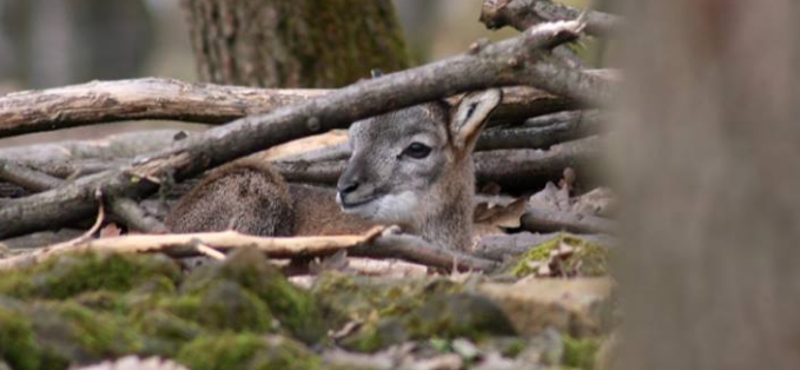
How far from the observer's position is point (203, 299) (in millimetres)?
5031

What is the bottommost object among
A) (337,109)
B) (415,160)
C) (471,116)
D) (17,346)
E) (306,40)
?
(17,346)

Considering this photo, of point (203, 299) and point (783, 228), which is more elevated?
point (783, 228)

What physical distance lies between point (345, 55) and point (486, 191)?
2.73 meters

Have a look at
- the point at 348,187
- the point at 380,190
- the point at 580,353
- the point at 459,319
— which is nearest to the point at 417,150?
the point at 380,190

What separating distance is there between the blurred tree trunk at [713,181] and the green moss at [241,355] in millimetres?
1618

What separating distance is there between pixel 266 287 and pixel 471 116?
3.44 metres

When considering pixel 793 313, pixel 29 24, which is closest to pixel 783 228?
pixel 793 313

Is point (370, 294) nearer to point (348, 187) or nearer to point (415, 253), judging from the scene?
point (415, 253)

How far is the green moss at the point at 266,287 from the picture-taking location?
5117mm

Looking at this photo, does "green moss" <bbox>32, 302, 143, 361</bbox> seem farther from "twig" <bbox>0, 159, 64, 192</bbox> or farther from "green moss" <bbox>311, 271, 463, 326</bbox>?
"twig" <bbox>0, 159, 64, 192</bbox>

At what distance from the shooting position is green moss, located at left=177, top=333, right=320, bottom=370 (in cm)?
454

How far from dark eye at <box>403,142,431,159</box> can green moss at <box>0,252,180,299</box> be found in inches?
130

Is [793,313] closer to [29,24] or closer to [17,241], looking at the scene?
[17,241]

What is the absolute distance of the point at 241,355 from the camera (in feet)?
15.0
